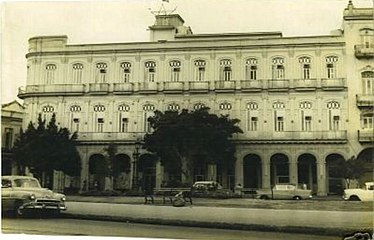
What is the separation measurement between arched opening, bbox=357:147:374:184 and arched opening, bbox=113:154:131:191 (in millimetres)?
3394

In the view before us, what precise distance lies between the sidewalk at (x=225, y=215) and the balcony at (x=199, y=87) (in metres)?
1.62

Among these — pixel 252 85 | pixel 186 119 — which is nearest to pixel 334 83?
pixel 252 85

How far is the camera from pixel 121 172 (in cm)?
909

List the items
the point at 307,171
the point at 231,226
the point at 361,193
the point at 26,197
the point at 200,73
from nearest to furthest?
the point at 361,193
the point at 231,226
the point at 307,171
the point at 200,73
the point at 26,197

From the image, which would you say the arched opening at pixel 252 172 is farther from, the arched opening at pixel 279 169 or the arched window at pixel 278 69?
the arched window at pixel 278 69

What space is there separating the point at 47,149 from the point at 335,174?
4.34m

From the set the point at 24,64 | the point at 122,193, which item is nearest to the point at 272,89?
the point at 122,193

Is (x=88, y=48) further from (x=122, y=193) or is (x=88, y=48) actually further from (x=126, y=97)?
(x=122, y=193)

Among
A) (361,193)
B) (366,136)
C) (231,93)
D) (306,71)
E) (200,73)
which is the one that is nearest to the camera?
(361,193)

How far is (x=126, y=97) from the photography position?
9.23 m

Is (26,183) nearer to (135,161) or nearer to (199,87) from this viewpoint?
(135,161)

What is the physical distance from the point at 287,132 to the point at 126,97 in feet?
8.25

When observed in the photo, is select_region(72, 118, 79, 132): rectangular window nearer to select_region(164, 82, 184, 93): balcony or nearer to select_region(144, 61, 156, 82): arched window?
select_region(144, 61, 156, 82): arched window

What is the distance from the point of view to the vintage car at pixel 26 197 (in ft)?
29.6
